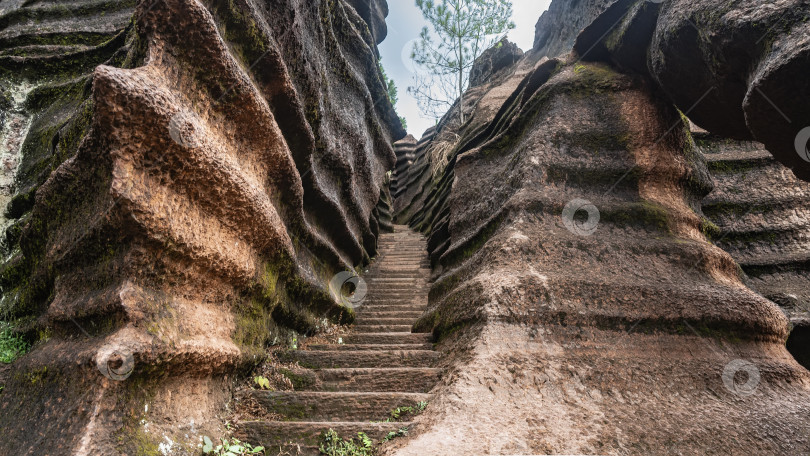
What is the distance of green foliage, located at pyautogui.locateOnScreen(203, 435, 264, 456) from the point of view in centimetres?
220

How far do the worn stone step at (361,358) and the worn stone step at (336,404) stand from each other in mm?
577

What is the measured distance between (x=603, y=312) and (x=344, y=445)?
2029 millimetres

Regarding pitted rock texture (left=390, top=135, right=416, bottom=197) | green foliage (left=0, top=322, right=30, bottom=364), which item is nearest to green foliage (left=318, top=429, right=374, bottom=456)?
green foliage (left=0, top=322, right=30, bottom=364)

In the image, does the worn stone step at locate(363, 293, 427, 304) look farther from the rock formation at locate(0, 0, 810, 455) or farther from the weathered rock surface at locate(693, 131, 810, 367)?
the weathered rock surface at locate(693, 131, 810, 367)

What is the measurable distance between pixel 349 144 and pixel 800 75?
4.98 metres

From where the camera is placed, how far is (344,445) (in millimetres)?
2281

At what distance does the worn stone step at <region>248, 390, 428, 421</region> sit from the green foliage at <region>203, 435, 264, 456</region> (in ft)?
1.10

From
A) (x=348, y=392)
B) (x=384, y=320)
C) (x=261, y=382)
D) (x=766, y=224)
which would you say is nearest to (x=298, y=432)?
(x=348, y=392)

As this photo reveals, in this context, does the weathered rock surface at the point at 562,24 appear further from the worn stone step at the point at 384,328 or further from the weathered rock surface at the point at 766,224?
the worn stone step at the point at 384,328

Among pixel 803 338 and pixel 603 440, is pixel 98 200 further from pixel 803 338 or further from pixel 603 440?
pixel 803 338

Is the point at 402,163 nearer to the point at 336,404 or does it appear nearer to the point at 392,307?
the point at 392,307

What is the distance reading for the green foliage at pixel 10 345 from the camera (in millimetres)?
2816

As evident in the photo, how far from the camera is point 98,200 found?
2199mm

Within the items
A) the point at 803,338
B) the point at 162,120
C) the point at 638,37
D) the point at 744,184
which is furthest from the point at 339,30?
the point at 803,338
